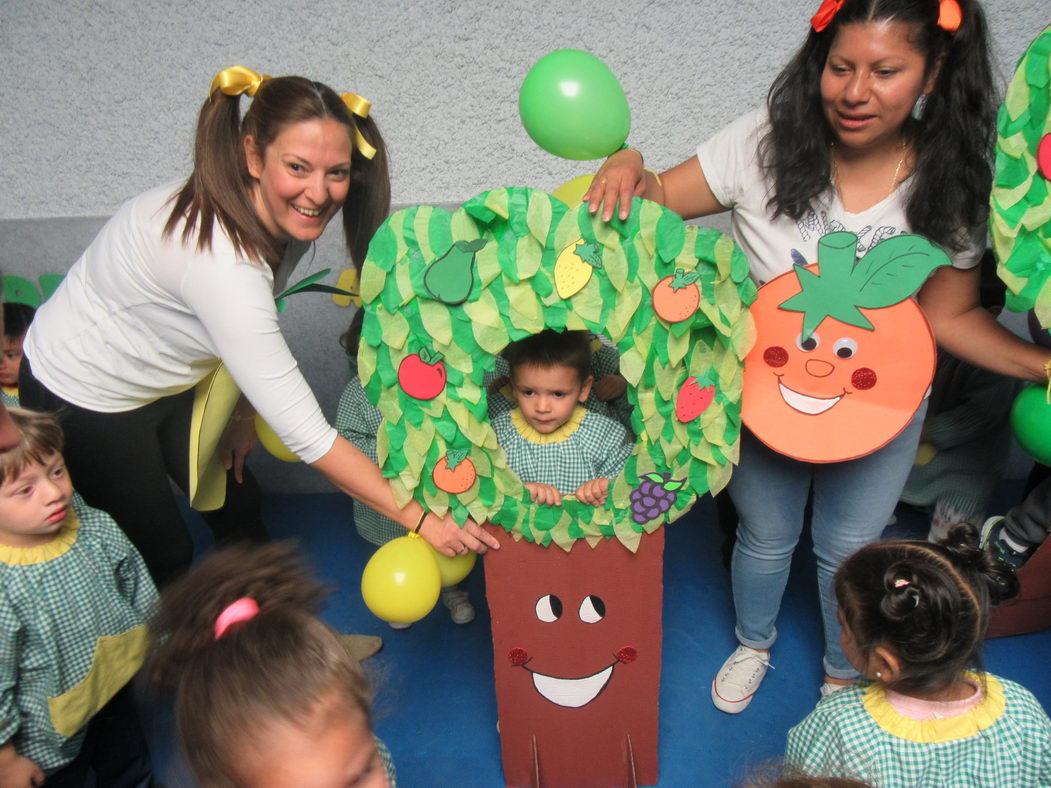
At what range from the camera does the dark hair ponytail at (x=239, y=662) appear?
30.5 inches

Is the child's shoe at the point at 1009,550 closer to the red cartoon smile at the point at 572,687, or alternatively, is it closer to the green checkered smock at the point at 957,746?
the green checkered smock at the point at 957,746

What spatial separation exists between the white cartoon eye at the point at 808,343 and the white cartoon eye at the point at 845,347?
0.09 ft

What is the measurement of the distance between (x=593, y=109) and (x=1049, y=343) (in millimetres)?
927

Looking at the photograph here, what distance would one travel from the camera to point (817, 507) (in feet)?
4.81

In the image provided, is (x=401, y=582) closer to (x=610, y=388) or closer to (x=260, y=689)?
(x=260, y=689)

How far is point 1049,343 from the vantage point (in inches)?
54.6

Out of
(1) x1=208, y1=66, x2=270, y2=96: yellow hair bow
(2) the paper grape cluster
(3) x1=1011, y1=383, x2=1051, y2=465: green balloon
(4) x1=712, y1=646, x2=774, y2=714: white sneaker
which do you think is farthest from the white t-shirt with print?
(4) x1=712, y1=646, x2=774, y2=714: white sneaker

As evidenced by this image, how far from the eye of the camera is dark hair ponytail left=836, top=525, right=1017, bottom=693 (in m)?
0.98

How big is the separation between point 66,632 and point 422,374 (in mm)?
668

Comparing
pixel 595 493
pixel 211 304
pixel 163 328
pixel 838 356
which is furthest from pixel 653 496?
pixel 163 328

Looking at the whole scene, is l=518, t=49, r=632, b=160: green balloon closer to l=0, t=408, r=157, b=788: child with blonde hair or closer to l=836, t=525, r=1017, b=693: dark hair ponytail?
l=836, t=525, r=1017, b=693: dark hair ponytail

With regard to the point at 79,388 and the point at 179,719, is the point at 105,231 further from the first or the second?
the point at 179,719

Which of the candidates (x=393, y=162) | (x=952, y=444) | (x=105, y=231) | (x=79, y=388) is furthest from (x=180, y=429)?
(x=952, y=444)

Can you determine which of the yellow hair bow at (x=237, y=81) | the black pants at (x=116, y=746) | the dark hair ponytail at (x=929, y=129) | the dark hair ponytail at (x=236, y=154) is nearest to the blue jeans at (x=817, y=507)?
the dark hair ponytail at (x=929, y=129)
